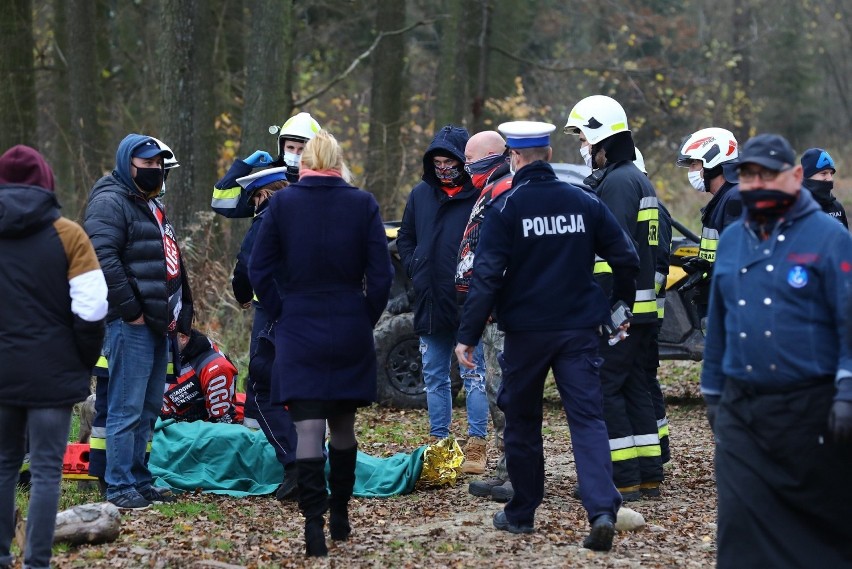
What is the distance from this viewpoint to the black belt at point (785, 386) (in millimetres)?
4793

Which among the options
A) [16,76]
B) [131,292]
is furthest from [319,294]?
[16,76]

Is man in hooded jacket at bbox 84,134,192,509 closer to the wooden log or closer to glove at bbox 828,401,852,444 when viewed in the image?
the wooden log

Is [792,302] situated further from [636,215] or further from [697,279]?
[697,279]

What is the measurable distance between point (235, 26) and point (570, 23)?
12.9 meters

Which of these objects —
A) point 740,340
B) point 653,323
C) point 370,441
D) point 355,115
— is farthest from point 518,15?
point 740,340

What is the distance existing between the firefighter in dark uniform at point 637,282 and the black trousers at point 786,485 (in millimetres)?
2560

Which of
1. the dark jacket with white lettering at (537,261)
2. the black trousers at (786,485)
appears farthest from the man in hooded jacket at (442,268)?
the black trousers at (786,485)

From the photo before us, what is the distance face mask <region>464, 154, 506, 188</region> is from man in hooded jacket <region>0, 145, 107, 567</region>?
3055mm

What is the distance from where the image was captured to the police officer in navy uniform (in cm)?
644

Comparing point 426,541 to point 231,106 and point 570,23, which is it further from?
point 570,23

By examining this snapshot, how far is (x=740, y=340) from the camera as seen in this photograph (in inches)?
195

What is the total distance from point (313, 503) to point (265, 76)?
27.4 ft

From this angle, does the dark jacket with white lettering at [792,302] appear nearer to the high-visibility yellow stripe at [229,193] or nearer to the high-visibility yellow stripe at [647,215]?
the high-visibility yellow stripe at [647,215]

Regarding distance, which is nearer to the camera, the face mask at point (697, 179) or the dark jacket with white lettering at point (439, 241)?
the dark jacket with white lettering at point (439, 241)
